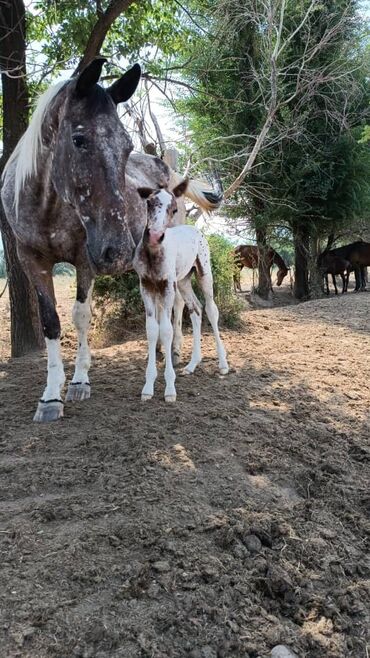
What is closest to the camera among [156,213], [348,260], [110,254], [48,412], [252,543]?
[252,543]

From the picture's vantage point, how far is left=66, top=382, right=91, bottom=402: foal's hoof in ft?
13.8

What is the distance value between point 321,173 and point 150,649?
556 inches

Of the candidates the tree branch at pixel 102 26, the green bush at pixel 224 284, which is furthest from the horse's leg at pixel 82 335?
the green bush at pixel 224 284

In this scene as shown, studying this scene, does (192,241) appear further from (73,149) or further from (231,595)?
(231,595)

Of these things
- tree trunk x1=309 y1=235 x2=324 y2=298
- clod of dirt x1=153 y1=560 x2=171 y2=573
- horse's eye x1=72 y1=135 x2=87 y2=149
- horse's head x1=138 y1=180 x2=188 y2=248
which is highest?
horse's eye x1=72 y1=135 x2=87 y2=149

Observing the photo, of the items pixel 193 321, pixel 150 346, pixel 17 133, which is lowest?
pixel 150 346

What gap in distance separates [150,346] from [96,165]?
1.67 metres

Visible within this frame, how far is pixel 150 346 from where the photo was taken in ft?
14.0

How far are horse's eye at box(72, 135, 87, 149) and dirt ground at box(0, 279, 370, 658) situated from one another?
1822mm

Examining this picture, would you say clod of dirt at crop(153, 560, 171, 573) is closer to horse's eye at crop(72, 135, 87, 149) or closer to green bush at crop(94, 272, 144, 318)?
horse's eye at crop(72, 135, 87, 149)

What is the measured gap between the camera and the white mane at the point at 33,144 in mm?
3465

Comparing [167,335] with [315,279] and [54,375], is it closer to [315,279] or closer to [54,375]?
[54,375]

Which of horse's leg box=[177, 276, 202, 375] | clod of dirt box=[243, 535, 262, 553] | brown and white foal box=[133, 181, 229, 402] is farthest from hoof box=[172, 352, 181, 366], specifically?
clod of dirt box=[243, 535, 262, 553]

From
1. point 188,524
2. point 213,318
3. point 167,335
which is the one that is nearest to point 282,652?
point 188,524
